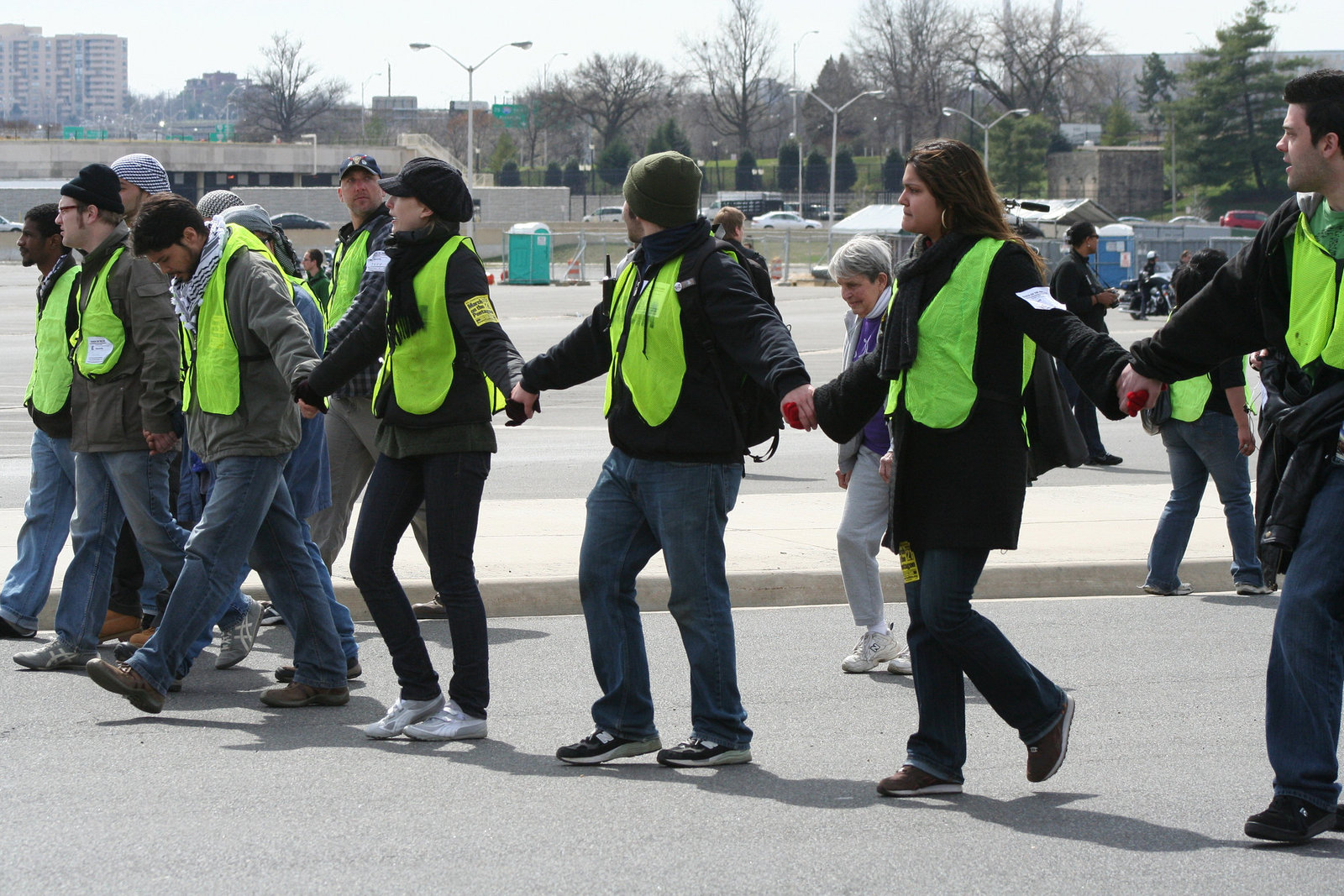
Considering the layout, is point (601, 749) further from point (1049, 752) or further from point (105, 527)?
point (105, 527)

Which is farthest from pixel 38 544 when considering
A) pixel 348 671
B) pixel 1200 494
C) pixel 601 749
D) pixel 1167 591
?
pixel 1200 494

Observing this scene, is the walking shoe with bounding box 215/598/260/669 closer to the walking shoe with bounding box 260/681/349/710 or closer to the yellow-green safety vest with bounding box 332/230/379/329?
the walking shoe with bounding box 260/681/349/710

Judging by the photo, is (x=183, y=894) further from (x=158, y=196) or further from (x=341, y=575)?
(x=341, y=575)

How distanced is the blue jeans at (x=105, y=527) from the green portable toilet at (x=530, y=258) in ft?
146

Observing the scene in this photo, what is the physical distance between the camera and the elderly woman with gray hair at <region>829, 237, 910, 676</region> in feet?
20.4

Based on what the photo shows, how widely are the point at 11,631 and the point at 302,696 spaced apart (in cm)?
189

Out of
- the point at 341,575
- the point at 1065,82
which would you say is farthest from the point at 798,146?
the point at 341,575

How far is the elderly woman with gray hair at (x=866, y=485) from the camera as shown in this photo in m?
6.21

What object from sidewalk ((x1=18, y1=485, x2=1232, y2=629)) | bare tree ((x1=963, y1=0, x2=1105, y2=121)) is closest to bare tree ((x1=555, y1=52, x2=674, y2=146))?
bare tree ((x1=963, y1=0, x2=1105, y2=121))

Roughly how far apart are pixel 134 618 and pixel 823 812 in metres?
3.89

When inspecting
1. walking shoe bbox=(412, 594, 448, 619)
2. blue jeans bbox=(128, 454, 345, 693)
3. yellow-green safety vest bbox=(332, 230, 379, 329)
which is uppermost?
yellow-green safety vest bbox=(332, 230, 379, 329)

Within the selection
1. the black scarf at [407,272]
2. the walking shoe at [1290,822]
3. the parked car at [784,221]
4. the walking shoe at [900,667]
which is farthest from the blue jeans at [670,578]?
the parked car at [784,221]

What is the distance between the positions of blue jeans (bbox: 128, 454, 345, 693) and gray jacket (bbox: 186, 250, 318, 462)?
0.07 m

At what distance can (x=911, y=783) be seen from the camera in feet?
15.1
